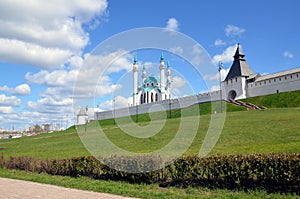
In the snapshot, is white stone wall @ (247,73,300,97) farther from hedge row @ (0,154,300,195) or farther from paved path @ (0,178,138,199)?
paved path @ (0,178,138,199)

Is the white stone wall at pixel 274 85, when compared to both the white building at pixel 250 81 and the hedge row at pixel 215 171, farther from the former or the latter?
Answer: the hedge row at pixel 215 171

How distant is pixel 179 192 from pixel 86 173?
501 centimetres

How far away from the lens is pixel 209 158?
30.2ft

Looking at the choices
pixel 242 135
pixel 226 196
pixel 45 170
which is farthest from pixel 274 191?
pixel 242 135

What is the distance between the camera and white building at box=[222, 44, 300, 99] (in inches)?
2247

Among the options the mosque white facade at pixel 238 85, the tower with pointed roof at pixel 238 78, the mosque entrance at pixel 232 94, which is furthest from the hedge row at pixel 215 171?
the mosque entrance at pixel 232 94

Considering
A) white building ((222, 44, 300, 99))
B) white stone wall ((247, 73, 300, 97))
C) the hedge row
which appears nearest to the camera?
the hedge row

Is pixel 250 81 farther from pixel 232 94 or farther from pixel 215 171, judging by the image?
pixel 215 171

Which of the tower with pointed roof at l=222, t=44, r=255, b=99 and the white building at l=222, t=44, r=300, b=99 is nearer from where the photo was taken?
the white building at l=222, t=44, r=300, b=99

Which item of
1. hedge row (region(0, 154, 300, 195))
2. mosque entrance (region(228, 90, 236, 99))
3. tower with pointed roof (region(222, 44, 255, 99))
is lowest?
hedge row (region(0, 154, 300, 195))

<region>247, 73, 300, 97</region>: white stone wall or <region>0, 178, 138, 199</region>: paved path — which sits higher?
<region>247, 73, 300, 97</region>: white stone wall

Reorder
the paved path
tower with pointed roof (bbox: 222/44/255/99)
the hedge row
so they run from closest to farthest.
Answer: the hedge row < the paved path < tower with pointed roof (bbox: 222/44/255/99)

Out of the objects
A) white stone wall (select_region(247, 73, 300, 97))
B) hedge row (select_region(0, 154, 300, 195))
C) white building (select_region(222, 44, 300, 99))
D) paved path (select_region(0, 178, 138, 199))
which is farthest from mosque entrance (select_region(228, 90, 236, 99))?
paved path (select_region(0, 178, 138, 199))

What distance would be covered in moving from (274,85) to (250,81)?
8.60 meters
